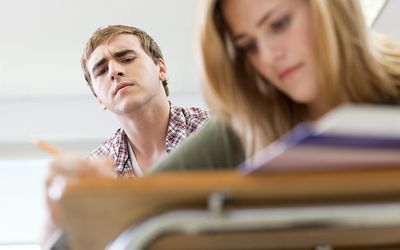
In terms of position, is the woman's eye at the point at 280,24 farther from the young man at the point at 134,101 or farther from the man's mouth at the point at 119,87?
the man's mouth at the point at 119,87

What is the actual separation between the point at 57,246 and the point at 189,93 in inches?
131

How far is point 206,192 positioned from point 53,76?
3194 mm

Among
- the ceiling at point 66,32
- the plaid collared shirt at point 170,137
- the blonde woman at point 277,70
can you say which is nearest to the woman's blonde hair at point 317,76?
the blonde woman at point 277,70

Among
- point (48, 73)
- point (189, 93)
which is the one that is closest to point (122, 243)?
point (48, 73)

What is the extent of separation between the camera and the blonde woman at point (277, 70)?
0.89 metres

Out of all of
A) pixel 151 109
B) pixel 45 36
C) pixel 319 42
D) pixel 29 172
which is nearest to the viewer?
pixel 319 42

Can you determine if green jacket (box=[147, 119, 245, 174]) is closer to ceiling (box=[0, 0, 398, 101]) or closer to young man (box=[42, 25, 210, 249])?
young man (box=[42, 25, 210, 249])

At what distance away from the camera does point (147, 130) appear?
1835 millimetres

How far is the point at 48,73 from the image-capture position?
3.50 m

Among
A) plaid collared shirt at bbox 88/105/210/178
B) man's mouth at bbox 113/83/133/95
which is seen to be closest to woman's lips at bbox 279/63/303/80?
plaid collared shirt at bbox 88/105/210/178

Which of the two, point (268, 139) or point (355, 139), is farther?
point (268, 139)

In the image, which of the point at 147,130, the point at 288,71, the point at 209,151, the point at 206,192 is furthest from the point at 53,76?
the point at 206,192

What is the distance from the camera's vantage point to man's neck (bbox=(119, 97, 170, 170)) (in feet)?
5.95

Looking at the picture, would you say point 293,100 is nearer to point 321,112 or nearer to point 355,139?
point 321,112
